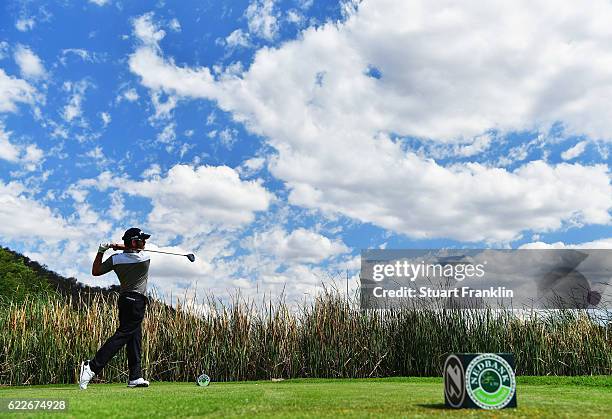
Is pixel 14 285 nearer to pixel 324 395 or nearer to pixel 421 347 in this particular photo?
pixel 421 347

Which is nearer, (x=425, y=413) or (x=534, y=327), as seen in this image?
(x=425, y=413)

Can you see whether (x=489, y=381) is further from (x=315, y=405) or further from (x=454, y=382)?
(x=315, y=405)

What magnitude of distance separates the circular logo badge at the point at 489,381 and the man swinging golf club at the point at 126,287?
4.31 metres

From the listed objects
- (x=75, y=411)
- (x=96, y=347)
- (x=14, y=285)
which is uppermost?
(x=14, y=285)

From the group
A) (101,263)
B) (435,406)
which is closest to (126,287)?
(101,263)

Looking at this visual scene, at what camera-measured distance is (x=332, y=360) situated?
11133 millimetres

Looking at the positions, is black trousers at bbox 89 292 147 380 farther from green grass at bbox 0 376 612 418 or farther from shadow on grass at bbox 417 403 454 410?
shadow on grass at bbox 417 403 454 410

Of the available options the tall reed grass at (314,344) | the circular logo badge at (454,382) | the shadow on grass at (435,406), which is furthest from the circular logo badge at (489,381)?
the tall reed grass at (314,344)

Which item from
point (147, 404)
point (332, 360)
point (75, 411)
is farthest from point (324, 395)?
point (332, 360)

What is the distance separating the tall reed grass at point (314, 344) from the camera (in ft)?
36.2

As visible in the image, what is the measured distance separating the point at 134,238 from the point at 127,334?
43.3 inches

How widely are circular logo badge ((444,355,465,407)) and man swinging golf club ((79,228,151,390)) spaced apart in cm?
402

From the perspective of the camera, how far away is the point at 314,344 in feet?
36.6

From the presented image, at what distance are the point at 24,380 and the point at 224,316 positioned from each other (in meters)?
3.48
